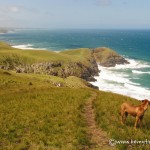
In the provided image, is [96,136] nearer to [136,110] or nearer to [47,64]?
[136,110]

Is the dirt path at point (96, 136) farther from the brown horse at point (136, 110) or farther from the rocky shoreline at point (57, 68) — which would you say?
the rocky shoreline at point (57, 68)

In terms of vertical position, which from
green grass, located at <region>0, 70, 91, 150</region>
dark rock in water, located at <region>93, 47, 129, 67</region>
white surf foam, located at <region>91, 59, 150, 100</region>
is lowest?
white surf foam, located at <region>91, 59, 150, 100</region>

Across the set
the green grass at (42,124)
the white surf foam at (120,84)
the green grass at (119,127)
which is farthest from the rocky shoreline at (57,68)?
the green grass at (119,127)

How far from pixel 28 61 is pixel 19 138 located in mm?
111941

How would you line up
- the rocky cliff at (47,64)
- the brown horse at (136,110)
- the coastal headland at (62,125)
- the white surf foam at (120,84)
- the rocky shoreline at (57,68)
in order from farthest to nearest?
the rocky cliff at (47,64) → the rocky shoreline at (57,68) → the white surf foam at (120,84) → the brown horse at (136,110) → the coastal headland at (62,125)

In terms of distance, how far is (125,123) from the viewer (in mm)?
21141

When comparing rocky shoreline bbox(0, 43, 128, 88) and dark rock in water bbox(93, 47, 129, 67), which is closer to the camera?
rocky shoreline bbox(0, 43, 128, 88)

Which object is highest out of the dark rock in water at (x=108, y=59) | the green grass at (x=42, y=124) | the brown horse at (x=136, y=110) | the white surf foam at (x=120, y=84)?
the brown horse at (x=136, y=110)

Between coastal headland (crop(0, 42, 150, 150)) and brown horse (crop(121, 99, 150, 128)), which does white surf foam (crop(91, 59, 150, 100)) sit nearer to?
coastal headland (crop(0, 42, 150, 150))

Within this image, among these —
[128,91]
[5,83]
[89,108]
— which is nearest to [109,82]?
[128,91]

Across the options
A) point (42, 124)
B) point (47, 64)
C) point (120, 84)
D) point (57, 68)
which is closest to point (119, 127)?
point (42, 124)

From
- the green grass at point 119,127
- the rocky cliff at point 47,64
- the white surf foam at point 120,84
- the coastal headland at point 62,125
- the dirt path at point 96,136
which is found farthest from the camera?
the rocky cliff at point 47,64

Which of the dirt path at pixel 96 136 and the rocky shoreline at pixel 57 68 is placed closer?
the dirt path at pixel 96 136

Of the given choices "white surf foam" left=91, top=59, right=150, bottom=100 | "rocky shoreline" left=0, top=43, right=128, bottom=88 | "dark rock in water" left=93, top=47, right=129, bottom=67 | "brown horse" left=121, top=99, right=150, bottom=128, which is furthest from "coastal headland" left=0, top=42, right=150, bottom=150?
"dark rock in water" left=93, top=47, right=129, bottom=67
